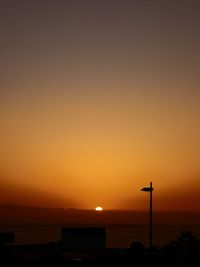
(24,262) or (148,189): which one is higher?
(148,189)

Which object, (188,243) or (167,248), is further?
(167,248)

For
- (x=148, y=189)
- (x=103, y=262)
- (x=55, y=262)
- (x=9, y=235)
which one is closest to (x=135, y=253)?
(x=103, y=262)

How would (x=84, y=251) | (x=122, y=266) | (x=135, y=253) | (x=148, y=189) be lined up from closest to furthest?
1. (x=148, y=189)
2. (x=122, y=266)
3. (x=135, y=253)
4. (x=84, y=251)

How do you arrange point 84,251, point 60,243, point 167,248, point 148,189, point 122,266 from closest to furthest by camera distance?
point 148,189
point 122,266
point 167,248
point 84,251
point 60,243

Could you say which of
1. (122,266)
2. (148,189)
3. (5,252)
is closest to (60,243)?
(5,252)

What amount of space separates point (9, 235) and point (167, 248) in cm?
1701

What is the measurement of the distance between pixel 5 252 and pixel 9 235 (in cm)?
723

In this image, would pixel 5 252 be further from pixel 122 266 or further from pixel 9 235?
pixel 122 266

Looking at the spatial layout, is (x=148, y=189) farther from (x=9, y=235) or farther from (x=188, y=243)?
(x=9, y=235)

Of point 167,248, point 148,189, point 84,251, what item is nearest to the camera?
point 148,189

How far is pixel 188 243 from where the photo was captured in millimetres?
53219

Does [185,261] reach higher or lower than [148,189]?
lower

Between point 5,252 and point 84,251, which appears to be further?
point 84,251

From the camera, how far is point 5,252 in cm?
5525
